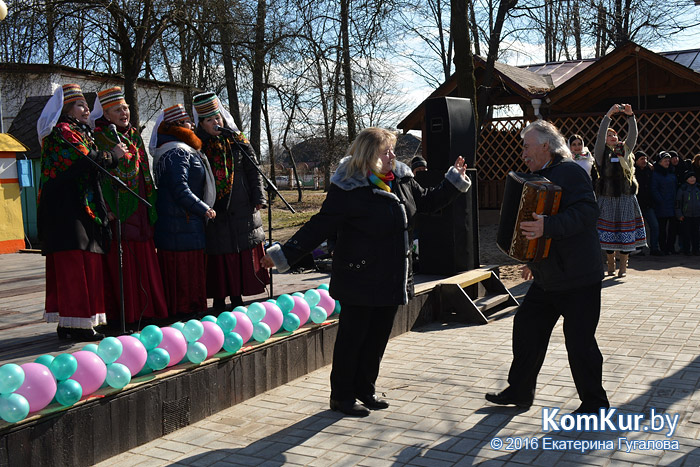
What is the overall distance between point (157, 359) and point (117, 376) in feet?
1.11

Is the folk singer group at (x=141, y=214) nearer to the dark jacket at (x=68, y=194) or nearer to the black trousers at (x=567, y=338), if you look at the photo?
the dark jacket at (x=68, y=194)

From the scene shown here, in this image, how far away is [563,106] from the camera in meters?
16.2

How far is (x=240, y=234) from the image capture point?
553 cm

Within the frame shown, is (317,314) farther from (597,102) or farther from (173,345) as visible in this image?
(597,102)

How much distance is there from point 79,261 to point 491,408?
8.88 feet

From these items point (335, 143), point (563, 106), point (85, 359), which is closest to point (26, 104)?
point (335, 143)

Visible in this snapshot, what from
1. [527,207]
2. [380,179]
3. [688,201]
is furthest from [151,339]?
[688,201]

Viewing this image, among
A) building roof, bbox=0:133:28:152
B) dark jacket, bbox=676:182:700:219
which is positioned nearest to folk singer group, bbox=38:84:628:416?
dark jacket, bbox=676:182:700:219

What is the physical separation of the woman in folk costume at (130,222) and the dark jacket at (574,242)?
8.79ft

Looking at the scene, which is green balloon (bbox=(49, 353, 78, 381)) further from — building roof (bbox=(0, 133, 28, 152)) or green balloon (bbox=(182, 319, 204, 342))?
building roof (bbox=(0, 133, 28, 152))

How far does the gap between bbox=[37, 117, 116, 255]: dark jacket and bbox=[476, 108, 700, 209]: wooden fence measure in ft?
39.5

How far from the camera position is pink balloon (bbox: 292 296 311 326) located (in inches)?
202

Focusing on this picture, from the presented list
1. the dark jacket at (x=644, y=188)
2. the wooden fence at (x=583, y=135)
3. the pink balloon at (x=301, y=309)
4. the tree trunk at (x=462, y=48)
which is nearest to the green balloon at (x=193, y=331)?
the pink balloon at (x=301, y=309)

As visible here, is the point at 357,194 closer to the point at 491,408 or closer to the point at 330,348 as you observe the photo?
the point at 491,408
